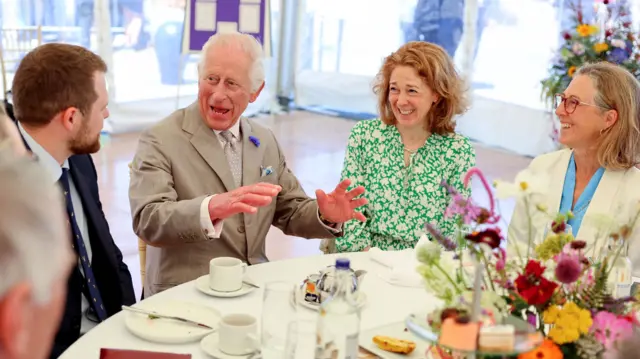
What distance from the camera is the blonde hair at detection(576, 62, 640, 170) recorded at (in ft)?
9.25

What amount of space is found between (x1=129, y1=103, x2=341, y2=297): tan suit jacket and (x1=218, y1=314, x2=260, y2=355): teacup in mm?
742

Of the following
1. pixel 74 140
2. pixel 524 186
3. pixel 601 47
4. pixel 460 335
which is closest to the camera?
pixel 460 335

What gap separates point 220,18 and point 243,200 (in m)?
5.40

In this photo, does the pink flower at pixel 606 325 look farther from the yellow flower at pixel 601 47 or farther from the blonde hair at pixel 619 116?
the yellow flower at pixel 601 47

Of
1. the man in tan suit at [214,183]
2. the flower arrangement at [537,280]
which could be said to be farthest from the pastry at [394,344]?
the man in tan suit at [214,183]

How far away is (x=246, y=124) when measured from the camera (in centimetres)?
294

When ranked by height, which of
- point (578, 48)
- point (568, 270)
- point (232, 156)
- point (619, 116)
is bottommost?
point (232, 156)

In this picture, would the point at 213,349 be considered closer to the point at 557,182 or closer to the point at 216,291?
the point at 216,291

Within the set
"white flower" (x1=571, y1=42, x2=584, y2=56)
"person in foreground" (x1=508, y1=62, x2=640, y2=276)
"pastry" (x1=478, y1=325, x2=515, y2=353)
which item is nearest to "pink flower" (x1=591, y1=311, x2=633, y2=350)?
"pastry" (x1=478, y1=325, x2=515, y2=353)

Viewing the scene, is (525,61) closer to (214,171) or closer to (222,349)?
(214,171)

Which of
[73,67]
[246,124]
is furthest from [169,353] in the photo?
[246,124]

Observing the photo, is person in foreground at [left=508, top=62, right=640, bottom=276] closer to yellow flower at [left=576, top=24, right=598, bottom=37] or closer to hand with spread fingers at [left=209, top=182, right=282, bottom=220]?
hand with spread fingers at [left=209, top=182, right=282, bottom=220]

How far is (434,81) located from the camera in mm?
3156

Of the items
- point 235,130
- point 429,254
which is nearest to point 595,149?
point 235,130
